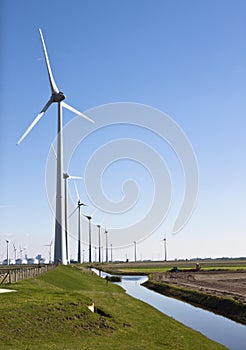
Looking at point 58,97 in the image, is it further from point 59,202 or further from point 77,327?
point 77,327

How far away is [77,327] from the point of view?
28.8 metres

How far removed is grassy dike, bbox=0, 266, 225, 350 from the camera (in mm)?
25792

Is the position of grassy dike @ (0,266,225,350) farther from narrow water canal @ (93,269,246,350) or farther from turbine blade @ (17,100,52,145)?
turbine blade @ (17,100,52,145)

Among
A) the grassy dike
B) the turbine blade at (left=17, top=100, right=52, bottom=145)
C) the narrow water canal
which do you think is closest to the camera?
the grassy dike

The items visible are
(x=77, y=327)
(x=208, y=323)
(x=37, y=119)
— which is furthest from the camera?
(x=37, y=119)

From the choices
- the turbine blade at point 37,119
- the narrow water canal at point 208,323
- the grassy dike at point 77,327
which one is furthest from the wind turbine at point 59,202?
the grassy dike at point 77,327

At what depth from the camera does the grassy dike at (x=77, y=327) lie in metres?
25.8

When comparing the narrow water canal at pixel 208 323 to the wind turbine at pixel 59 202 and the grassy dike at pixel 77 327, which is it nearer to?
the grassy dike at pixel 77 327

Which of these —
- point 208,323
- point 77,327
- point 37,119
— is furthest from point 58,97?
point 77,327

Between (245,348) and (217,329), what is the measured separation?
25.3 feet

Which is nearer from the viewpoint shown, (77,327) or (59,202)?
(77,327)

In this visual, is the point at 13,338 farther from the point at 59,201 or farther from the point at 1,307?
the point at 59,201

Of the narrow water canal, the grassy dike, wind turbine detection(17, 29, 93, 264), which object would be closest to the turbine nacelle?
wind turbine detection(17, 29, 93, 264)

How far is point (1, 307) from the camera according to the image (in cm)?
2889
